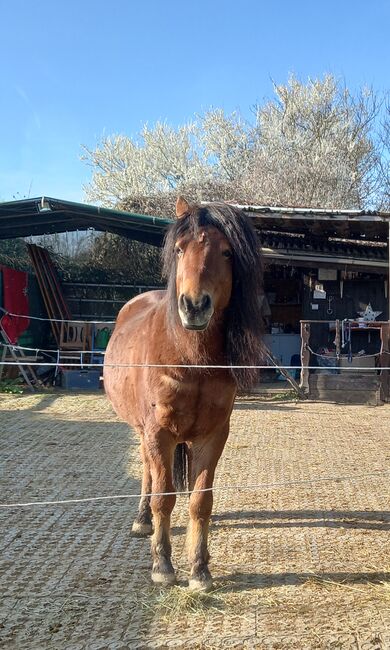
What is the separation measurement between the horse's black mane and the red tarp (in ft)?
31.4

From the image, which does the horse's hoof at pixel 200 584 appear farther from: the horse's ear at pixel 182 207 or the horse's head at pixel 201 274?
the horse's ear at pixel 182 207

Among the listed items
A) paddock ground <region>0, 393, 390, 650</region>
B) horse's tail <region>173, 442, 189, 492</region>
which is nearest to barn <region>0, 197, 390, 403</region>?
paddock ground <region>0, 393, 390, 650</region>

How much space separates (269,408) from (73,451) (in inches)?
164

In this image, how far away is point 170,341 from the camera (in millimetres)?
3064

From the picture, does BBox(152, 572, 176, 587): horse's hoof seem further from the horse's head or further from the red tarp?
the red tarp

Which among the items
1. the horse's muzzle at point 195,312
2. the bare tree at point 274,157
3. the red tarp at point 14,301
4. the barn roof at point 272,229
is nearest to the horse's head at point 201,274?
the horse's muzzle at point 195,312

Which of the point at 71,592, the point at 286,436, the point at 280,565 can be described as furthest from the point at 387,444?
the point at 71,592

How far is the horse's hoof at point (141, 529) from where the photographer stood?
3.86m

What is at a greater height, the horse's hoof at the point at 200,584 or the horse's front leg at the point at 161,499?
the horse's front leg at the point at 161,499

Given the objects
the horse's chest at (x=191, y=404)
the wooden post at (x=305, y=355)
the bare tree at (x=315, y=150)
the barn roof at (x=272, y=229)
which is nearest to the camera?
the horse's chest at (x=191, y=404)

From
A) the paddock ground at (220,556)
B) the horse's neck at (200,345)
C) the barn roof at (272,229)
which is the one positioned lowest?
the paddock ground at (220,556)

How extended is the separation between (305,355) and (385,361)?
1334mm

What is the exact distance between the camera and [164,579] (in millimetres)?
3039

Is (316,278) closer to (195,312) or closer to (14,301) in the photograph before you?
(14,301)
